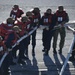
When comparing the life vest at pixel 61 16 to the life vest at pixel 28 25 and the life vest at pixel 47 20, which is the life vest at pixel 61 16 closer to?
the life vest at pixel 47 20

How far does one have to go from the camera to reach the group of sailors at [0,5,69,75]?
13461 millimetres

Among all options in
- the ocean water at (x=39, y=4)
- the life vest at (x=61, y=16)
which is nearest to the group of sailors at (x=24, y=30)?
the life vest at (x=61, y=16)

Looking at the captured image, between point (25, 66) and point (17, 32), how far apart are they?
4.39 ft

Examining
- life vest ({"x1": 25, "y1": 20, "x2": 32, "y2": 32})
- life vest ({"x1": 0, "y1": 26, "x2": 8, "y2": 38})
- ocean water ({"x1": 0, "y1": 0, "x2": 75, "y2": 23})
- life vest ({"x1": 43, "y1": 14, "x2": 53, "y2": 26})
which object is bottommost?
life vest ({"x1": 0, "y1": 26, "x2": 8, "y2": 38})

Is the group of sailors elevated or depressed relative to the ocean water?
depressed

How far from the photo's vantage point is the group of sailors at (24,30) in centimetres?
1346

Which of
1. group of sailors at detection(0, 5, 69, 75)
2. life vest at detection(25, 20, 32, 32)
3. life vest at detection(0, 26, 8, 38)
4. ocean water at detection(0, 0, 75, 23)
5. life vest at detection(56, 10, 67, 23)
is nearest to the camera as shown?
group of sailors at detection(0, 5, 69, 75)

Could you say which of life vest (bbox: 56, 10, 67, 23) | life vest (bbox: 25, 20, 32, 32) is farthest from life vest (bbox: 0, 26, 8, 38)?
life vest (bbox: 56, 10, 67, 23)

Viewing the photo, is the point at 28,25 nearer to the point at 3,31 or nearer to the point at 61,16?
the point at 3,31

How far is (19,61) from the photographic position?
15.0m

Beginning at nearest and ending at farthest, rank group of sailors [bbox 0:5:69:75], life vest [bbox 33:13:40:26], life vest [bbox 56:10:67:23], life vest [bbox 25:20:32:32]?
group of sailors [bbox 0:5:69:75] < life vest [bbox 25:20:32:32] < life vest [bbox 33:13:40:26] < life vest [bbox 56:10:67:23]

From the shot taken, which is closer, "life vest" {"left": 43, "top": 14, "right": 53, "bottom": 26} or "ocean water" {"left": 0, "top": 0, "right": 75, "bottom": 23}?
"life vest" {"left": 43, "top": 14, "right": 53, "bottom": 26}

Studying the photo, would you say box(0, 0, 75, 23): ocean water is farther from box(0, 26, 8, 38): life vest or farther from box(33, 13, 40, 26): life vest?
box(0, 26, 8, 38): life vest

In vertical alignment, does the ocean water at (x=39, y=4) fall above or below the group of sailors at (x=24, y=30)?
above
